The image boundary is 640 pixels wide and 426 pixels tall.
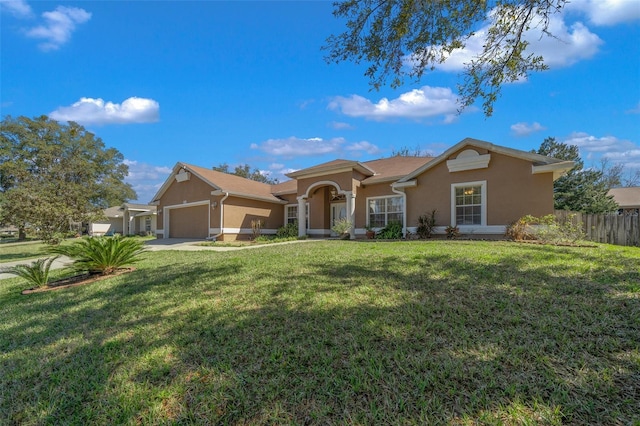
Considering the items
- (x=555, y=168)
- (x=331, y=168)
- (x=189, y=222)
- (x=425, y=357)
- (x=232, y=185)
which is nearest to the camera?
(x=425, y=357)

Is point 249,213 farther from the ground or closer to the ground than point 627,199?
closer to the ground

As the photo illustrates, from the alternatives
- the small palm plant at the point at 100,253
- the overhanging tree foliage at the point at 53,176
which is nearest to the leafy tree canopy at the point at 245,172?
the overhanging tree foliage at the point at 53,176

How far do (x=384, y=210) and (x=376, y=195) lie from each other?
93 cm

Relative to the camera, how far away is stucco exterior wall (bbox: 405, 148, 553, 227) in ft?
36.4

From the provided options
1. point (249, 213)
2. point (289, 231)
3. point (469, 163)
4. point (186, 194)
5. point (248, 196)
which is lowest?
point (289, 231)

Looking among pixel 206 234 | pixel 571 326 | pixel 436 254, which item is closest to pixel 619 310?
pixel 571 326

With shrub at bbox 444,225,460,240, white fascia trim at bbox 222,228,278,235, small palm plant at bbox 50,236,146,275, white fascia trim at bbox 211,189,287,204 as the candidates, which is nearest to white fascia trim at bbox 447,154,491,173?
shrub at bbox 444,225,460,240

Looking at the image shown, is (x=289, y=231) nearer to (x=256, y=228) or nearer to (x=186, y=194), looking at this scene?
(x=256, y=228)

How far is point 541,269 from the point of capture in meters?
5.29

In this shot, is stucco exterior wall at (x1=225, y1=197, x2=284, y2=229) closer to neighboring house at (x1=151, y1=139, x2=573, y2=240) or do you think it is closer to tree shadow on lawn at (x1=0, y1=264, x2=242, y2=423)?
neighboring house at (x1=151, y1=139, x2=573, y2=240)

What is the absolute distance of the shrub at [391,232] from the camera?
14266 millimetres

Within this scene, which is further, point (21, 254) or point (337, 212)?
point (337, 212)

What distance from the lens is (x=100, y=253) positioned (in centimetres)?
720

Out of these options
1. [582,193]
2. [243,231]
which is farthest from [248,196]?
[582,193]
